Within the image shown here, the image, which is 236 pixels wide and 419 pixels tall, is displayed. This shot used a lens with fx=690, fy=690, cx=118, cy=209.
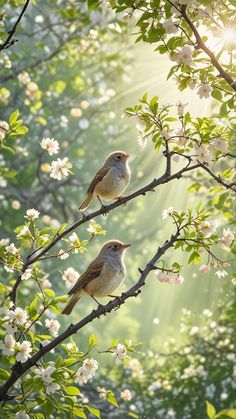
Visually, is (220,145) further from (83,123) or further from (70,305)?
(83,123)

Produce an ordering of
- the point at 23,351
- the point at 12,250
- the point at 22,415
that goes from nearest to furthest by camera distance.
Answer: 1. the point at 22,415
2. the point at 23,351
3. the point at 12,250

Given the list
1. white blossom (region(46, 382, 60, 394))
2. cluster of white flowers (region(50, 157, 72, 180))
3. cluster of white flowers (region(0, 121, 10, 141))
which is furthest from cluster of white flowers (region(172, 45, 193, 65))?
white blossom (region(46, 382, 60, 394))

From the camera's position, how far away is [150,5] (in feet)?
15.1

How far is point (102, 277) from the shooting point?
19.2ft

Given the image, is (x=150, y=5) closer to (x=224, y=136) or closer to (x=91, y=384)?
(x=224, y=136)

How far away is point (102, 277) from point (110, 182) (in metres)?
0.94

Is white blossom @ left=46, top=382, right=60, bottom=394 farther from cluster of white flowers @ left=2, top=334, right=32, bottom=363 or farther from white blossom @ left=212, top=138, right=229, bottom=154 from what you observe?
white blossom @ left=212, top=138, right=229, bottom=154

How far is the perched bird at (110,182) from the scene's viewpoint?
6.31 metres

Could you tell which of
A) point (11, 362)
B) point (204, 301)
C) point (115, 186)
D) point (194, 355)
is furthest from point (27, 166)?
point (11, 362)

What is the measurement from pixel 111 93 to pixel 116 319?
42.8 feet

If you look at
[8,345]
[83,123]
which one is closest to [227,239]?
[8,345]

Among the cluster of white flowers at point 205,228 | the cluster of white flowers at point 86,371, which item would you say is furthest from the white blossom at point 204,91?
the cluster of white flowers at point 86,371

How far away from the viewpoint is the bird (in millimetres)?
5848

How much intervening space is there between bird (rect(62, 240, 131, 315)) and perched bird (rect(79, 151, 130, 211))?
51 cm
